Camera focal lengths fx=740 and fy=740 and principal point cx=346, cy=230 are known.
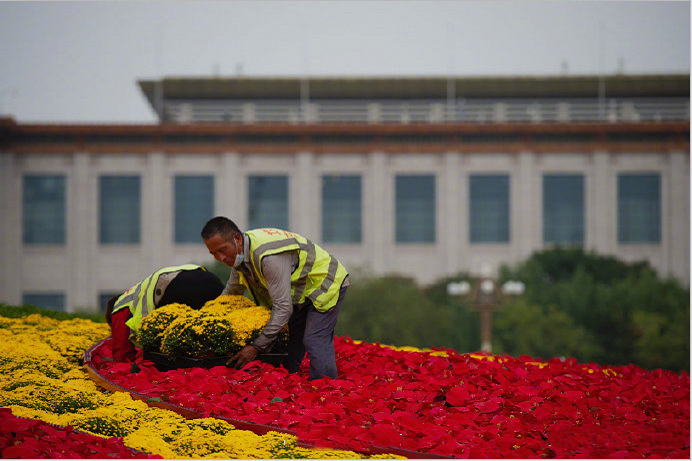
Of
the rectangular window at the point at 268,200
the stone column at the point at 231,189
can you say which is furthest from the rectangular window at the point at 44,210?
the rectangular window at the point at 268,200

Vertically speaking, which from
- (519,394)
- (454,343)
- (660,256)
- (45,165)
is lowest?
(454,343)

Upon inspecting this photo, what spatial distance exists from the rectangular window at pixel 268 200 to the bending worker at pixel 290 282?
37.5 metres

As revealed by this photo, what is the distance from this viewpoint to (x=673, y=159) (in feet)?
148

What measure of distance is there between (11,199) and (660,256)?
127ft

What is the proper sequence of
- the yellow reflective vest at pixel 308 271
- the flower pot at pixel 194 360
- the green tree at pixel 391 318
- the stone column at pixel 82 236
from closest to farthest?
1. the yellow reflective vest at pixel 308 271
2. the flower pot at pixel 194 360
3. the green tree at pixel 391 318
4. the stone column at pixel 82 236

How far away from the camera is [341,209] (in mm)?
45156

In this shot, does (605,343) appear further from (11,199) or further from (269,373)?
(11,199)

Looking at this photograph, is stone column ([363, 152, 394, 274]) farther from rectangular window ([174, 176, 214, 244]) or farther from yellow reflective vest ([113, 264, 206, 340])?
yellow reflective vest ([113, 264, 206, 340])

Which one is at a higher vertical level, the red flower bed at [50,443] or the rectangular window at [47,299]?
the red flower bed at [50,443]

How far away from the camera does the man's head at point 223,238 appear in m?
5.98

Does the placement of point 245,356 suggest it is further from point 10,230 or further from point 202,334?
point 10,230

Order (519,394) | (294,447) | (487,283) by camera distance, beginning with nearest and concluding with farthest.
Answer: (294,447)
(519,394)
(487,283)

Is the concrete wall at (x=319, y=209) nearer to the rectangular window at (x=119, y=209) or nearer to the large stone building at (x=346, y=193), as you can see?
the large stone building at (x=346, y=193)

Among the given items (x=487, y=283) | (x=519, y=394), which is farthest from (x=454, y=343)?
(x=519, y=394)
